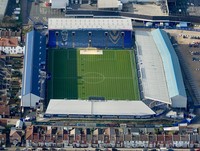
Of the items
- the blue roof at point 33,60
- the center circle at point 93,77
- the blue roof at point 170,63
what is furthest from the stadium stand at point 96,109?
the center circle at point 93,77

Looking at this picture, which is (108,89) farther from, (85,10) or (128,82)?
(85,10)

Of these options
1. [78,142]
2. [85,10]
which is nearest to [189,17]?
[85,10]

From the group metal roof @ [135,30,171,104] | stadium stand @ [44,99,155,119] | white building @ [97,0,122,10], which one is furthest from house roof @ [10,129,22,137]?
white building @ [97,0,122,10]

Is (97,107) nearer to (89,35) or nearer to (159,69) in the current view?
(159,69)

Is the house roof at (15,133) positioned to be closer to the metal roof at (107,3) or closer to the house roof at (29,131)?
the house roof at (29,131)

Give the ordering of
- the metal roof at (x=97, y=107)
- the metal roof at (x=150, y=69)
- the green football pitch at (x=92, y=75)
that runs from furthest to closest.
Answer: the green football pitch at (x=92, y=75) → the metal roof at (x=150, y=69) → the metal roof at (x=97, y=107)

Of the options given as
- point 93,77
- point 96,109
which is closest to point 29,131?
point 96,109

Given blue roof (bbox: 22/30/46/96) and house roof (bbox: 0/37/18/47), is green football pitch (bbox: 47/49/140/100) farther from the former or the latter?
house roof (bbox: 0/37/18/47)
